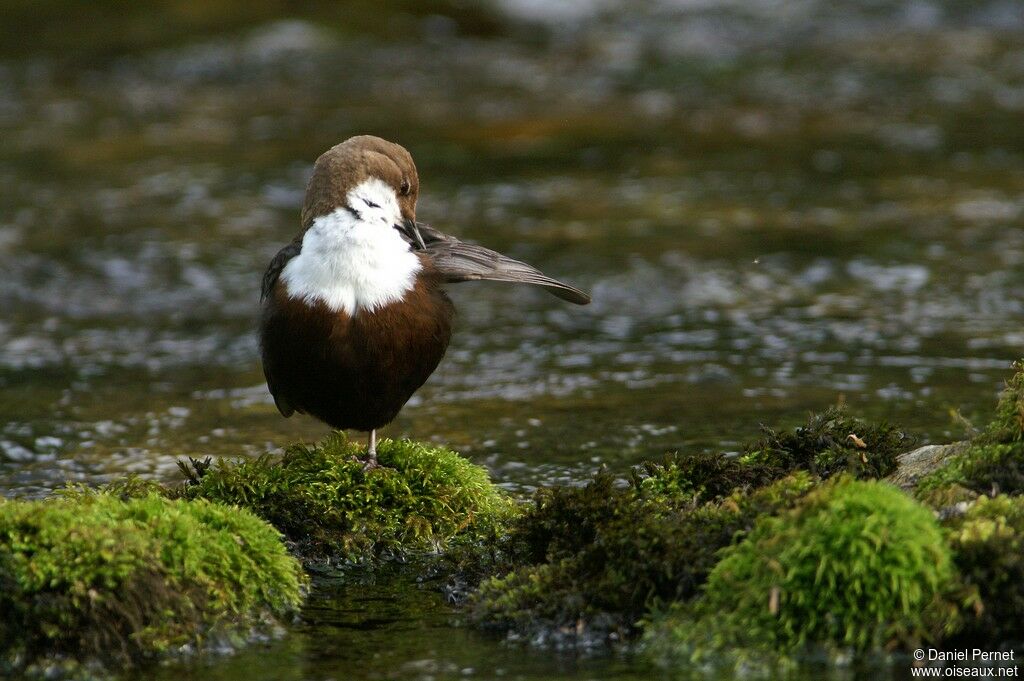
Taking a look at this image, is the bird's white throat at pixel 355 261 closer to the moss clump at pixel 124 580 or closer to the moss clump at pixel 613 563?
the moss clump at pixel 124 580

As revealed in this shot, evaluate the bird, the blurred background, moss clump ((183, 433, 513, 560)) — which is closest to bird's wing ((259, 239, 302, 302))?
the bird

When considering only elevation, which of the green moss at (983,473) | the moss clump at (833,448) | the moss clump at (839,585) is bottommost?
the moss clump at (839,585)

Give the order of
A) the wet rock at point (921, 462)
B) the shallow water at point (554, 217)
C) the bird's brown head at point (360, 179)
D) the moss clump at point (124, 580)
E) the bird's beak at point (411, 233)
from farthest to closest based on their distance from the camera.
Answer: the shallow water at point (554, 217) < the bird's beak at point (411, 233) < the bird's brown head at point (360, 179) < the wet rock at point (921, 462) < the moss clump at point (124, 580)

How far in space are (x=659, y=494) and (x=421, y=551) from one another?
839 mm

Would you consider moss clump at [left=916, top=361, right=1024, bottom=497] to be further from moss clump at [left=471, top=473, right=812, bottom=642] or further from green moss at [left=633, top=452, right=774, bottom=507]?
green moss at [left=633, top=452, right=774, bottom=507]

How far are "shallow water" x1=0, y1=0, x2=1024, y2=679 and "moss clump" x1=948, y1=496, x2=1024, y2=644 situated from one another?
0.70m

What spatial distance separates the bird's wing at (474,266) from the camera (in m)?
4.97

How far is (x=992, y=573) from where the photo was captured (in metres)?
3.34

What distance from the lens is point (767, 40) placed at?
16.2 meters

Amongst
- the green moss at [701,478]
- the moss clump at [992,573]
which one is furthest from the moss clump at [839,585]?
the green moss at [701,478]

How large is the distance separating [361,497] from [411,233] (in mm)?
980

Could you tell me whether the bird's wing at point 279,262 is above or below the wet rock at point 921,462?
Answer: above

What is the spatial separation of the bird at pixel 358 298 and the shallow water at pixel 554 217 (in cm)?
106

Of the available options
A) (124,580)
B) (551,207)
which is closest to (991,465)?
(124,580)
